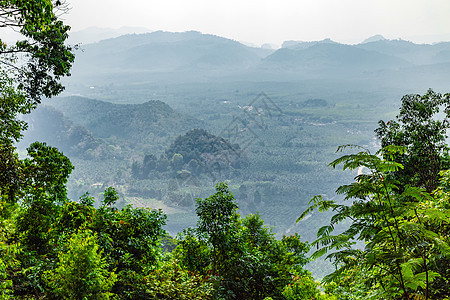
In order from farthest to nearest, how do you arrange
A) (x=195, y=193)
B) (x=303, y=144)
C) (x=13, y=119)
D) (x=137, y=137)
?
(x=137, y=137), (x=303, y=144), (x=195, y=193), (x=13, y=119)

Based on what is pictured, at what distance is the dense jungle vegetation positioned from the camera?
3.43 m

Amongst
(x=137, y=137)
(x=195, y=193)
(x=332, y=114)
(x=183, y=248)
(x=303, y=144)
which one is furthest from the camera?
(x=332, y=114)

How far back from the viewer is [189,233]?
10.2 metres

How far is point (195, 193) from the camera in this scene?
10056 centimetres

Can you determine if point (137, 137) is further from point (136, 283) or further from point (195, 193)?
point (136, 283)

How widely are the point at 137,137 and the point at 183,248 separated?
14797 centimetres

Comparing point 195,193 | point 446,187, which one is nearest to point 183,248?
point 446,187

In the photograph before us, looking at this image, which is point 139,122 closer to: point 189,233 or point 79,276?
point 189,233

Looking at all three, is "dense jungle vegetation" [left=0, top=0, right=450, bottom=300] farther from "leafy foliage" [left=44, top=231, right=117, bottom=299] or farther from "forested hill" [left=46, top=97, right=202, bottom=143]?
"forested hill" [left=46, top=97, right=202, bottom=143]

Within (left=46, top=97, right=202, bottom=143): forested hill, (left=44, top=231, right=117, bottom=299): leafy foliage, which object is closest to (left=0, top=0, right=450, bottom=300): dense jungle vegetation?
(left=44, top=231, right=117, bottom=299): leafy foliage

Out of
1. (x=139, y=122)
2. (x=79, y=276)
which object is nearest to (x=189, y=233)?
(x=79, y=276)

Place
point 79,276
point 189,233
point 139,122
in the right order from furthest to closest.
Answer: point 139,122 < point 189,233 < point 79,276

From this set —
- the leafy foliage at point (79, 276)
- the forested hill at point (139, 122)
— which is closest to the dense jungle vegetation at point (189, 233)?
the leafy foliage at point (79, 276)

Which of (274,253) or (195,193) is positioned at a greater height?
(274,253)
